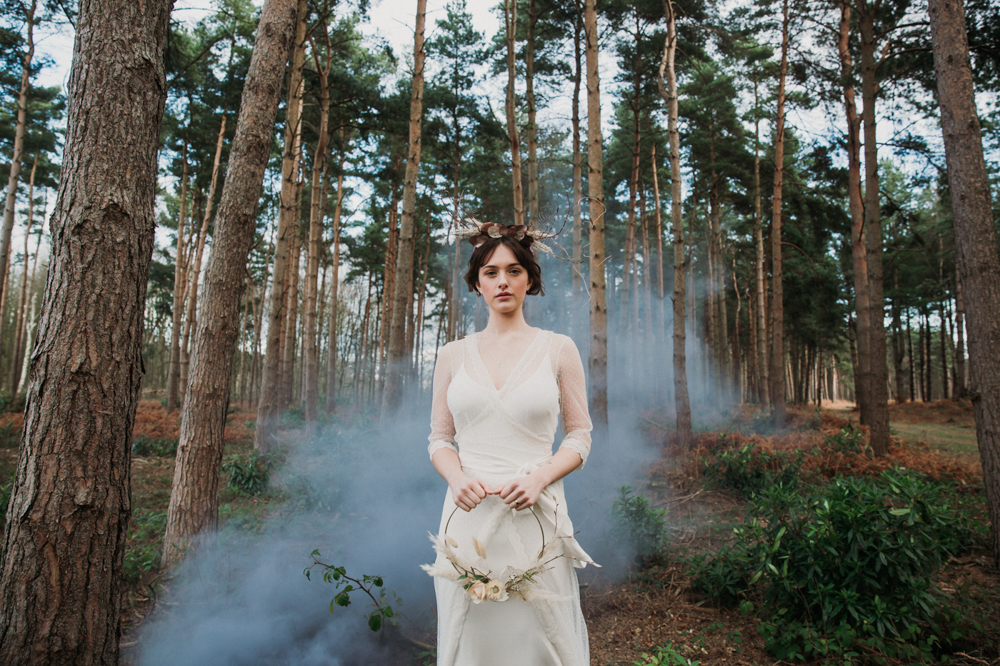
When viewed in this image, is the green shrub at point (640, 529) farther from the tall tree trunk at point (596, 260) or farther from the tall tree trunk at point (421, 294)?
the tall tree trunk at point (421, 294)

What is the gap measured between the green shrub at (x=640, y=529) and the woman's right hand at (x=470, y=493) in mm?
3521

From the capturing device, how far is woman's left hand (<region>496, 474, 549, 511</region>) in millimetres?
1635

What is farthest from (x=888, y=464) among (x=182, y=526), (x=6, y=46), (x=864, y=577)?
(x=6, y=46)

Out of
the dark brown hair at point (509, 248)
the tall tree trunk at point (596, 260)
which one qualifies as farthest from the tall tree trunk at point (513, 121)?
the dark brown hair at point (509, 248)

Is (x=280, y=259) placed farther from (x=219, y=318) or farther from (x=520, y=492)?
(x=520, y=492)

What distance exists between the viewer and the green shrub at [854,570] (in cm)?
312

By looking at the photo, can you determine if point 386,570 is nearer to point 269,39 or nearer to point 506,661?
point 506,661

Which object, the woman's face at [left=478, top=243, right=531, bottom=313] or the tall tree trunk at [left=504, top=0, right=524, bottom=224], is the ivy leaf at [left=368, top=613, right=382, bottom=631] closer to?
the woman's face at [left=478, top=243, right=531, bottom=313]

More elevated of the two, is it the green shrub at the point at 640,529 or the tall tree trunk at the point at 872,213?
the tall tree trunk at the point at 872,213

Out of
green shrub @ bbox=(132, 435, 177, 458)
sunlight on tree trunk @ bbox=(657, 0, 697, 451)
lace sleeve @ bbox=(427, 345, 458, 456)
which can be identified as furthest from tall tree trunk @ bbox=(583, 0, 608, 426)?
green shrub @ bbox=(132, 435, 177, 458)

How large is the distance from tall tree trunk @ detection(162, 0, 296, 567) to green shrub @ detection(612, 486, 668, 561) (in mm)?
3643

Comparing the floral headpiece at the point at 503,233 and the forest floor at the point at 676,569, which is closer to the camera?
the floral headpiece at the point at 503,233

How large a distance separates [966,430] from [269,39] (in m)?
18.2

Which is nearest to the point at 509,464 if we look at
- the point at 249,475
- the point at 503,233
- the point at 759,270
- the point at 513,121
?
the point at 503,233
